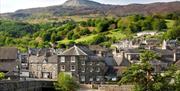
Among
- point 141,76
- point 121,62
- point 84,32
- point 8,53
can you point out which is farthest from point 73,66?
point 84,32

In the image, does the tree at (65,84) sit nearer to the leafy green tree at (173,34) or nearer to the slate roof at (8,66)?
the slate roof at (8,66)

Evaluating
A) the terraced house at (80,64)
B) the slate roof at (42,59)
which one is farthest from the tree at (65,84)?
the slate roof at (42,59)

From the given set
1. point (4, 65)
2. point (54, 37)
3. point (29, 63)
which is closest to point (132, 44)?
Answer: point (54, 37)

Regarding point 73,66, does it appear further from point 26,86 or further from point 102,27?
point 102,27

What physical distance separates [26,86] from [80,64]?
911 inches

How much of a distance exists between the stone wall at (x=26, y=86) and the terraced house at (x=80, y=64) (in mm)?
13867

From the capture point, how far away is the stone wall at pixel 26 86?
57844mm

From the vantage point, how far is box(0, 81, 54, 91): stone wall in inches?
2277

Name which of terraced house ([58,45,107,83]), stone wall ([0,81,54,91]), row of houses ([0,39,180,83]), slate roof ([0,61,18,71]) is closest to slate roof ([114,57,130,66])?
row of houses ([0,39,180,83])

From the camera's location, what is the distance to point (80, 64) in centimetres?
Answer: 8831

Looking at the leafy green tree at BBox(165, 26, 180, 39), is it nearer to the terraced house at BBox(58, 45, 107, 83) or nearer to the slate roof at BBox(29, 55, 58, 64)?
the slate roof at BBox(29, 55, 58, 64)

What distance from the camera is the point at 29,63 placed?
326 feet

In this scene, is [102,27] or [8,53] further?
[102,27]

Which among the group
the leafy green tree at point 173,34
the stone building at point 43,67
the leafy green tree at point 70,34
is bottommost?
the leafy green tree at point 70,34
